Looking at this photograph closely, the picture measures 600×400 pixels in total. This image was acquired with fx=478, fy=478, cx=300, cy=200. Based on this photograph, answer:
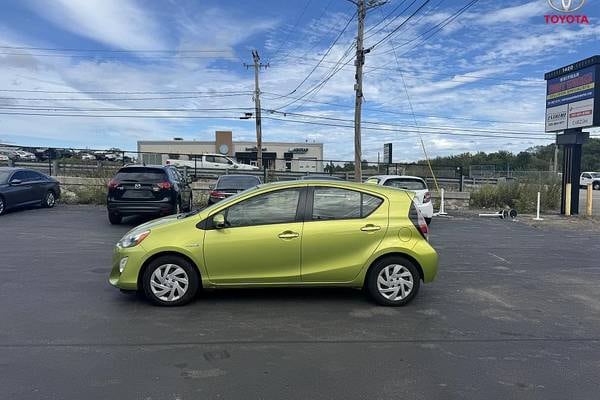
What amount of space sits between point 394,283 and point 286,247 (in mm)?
1384

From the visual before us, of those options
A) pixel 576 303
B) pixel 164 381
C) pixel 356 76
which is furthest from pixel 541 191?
pixel 164 381

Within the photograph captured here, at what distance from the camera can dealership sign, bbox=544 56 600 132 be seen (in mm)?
16453

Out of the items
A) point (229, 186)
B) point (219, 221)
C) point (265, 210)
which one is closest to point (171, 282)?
point (219, 221)

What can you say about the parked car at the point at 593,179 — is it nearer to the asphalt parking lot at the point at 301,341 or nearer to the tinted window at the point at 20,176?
the asphalt parking lot at the point at 301,341

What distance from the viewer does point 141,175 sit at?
12305mm

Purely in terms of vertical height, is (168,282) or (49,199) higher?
(49,199)

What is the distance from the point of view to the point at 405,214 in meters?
5.88

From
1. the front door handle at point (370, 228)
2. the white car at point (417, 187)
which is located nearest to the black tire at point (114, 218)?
the white car at point (417, 187)

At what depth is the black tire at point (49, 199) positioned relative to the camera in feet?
54.9

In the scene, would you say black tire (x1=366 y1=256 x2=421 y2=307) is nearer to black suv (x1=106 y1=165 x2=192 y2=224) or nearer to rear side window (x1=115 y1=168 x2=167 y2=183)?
black suv (x1=106 y1=165 x2=192 y2=224)

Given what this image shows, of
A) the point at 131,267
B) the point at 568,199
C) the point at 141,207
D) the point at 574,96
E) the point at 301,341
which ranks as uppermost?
the point at 574,96

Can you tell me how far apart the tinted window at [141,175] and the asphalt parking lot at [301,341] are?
15.4 ft

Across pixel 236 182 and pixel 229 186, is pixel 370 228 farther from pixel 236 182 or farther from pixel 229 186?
pixel 236 182

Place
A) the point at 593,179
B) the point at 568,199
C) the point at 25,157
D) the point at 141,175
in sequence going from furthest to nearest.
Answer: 1. the point at 593,179
2. the point at 25,157
3. the point at 568,199
4. the point at 141,175
